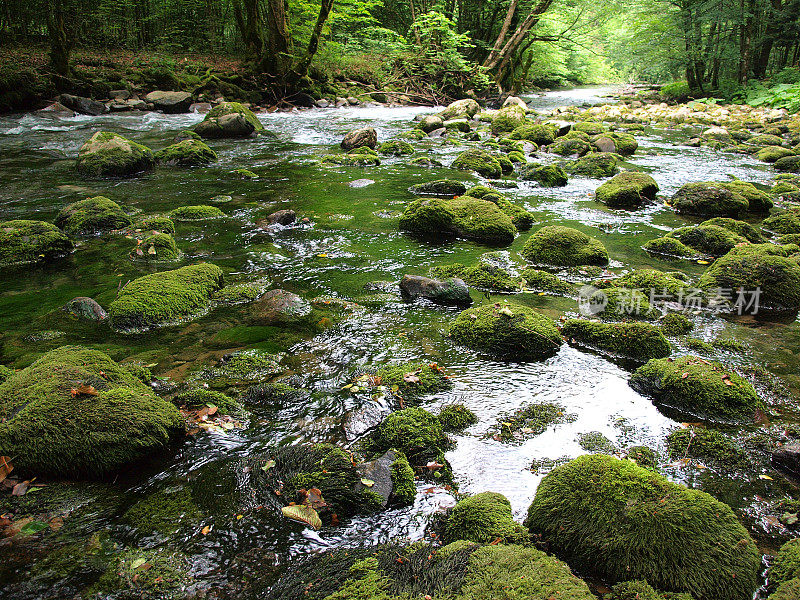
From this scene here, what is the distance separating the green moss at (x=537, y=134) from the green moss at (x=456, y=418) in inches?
529

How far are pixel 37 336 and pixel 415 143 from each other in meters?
12.7

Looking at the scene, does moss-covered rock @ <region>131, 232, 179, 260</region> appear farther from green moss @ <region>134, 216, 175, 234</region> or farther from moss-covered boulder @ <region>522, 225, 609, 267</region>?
moss-covered boulder @ <region>522, 225, 609, 267</region>

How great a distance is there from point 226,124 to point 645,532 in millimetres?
15006

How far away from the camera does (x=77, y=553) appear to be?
235 cm

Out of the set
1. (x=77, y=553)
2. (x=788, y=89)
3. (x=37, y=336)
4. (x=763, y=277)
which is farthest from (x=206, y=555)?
(x=788, y=89)

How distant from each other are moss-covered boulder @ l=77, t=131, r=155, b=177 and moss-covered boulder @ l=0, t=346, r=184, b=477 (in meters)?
8.27

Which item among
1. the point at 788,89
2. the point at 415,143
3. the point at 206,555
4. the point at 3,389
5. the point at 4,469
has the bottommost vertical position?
the point at 206,555

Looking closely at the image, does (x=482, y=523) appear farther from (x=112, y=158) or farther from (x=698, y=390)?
(x=112, y=158)

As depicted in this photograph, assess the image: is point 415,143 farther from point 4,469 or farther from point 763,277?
point 4,469

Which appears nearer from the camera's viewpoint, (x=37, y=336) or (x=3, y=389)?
(x=3, y=389)

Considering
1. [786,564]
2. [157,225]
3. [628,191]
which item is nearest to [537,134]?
[628,191]

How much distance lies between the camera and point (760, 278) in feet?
18.2

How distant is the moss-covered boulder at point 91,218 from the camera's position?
7105 mm

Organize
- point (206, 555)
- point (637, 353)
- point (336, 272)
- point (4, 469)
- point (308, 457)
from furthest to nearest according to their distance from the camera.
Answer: point (336, 272), point (637, 353), point (308, 457), point (4, 469), point (206, 555)
